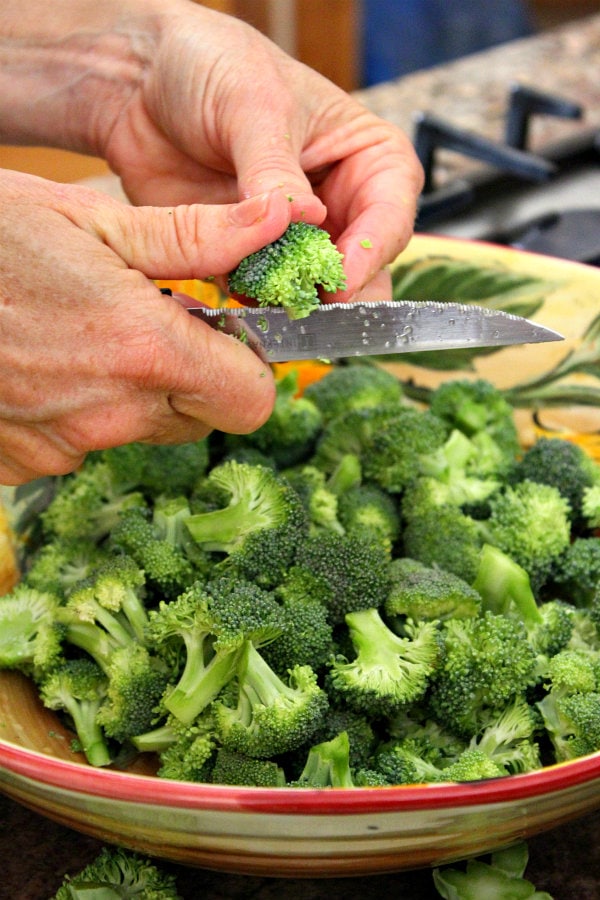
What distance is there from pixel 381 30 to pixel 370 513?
3409 millimetres

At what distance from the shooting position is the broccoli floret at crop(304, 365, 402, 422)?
1553 mm

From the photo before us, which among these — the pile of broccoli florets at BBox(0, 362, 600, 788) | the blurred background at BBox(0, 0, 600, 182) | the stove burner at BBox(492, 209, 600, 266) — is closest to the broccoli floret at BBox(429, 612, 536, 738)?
the pile of broccoli florets at BBox(0, 362, 600, 788)

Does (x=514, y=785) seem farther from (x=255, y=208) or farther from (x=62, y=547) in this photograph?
(x=62, y=547)

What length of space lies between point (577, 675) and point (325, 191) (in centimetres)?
77

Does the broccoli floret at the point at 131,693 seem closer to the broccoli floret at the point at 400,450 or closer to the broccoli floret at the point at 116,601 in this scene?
the broccoli floret at the point at 116,601

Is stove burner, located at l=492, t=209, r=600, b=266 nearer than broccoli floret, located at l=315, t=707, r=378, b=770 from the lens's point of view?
No

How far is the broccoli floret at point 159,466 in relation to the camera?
54.0 inches

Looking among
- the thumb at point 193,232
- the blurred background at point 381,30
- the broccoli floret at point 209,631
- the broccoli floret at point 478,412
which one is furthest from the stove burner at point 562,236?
the blurred background at point 381,30

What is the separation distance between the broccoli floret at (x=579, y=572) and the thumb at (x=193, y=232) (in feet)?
2.00

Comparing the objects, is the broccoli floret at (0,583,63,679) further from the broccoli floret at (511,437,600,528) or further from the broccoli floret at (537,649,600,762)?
the broccoli floret at (511,437,600,528)

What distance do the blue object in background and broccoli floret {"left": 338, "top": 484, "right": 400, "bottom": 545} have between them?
3.23m

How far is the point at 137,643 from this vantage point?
1.16 m

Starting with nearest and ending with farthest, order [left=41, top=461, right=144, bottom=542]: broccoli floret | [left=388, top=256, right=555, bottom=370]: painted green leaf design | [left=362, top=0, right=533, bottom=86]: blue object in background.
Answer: [left=41, top=461, right=144, bottom=542]: broccoli floret → [left=388, top=256, right=555, bottom=370]: painted green leaf design → [left=362, top=0, right=533, bottom=86]: blue object in background

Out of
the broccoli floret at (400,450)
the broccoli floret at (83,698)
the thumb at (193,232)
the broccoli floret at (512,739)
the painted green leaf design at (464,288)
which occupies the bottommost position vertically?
the broccoli floret at (83,698)
